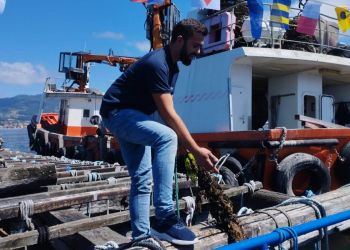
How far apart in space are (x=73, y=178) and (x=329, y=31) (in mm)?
8499

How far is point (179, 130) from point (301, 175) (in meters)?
5.33

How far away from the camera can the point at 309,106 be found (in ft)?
35.6

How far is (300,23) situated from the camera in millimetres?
9992

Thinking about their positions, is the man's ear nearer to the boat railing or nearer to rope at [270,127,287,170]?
rope at [270,127,287,170]

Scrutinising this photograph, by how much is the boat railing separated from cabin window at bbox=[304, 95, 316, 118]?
1.32m

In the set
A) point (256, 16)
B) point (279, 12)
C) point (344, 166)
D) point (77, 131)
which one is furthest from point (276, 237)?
point (77, 131)

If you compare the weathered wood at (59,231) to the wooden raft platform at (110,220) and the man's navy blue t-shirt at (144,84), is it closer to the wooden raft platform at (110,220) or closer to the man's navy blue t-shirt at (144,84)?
the wooden raft platform at (110,220)

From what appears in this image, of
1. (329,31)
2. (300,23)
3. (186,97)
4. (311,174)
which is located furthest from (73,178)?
(329,31)

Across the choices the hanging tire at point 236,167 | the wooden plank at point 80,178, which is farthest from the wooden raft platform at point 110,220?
the hanging tire at point 236,167

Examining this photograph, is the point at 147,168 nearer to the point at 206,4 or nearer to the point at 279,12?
the point at 206,4

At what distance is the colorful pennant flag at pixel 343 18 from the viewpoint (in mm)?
10477

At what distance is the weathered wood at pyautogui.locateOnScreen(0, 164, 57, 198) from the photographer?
4750 millimetres

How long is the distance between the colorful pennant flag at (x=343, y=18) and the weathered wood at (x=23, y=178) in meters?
8.95

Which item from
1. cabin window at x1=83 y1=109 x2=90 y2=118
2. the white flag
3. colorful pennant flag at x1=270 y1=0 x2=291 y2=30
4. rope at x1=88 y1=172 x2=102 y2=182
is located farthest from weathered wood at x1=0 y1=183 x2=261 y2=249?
cabin window at x1=83 y1=109 x2=90 y2=118
